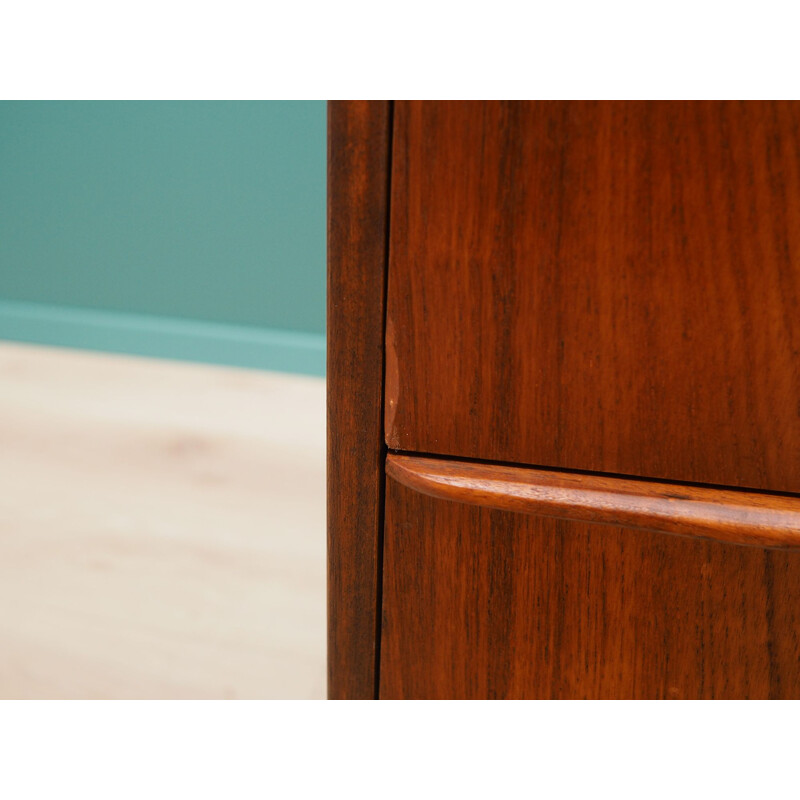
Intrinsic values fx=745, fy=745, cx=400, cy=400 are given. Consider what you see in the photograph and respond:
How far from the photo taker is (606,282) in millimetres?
170

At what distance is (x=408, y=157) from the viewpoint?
172 mm

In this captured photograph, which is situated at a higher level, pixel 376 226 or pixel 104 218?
pixel 104 218

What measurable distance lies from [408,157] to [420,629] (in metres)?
0.13

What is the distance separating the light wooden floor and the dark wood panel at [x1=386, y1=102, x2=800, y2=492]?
351 mm

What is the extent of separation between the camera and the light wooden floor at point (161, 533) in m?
0.49

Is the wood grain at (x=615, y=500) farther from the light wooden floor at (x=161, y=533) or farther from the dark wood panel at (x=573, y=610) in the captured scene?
the light wooden floor at (x=161, y=533)

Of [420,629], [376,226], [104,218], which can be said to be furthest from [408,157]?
[104,218]

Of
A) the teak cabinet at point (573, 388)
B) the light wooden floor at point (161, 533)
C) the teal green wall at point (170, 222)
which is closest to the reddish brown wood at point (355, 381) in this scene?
the teak cabinet at point (573, 388)

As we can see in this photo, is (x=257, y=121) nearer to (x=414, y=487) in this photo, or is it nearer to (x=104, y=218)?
(x=104, y=218)

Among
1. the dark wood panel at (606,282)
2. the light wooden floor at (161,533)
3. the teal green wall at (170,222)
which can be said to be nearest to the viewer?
the dark wood panel at (606,282)

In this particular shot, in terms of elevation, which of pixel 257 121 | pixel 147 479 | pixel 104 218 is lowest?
pixel 147 479

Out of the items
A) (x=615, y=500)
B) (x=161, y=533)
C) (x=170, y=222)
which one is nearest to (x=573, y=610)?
(x=615, y=500)

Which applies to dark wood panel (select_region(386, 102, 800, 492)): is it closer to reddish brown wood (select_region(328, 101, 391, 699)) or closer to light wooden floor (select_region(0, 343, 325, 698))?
reddish brown wood (select_region(328, 101, 391, 699))

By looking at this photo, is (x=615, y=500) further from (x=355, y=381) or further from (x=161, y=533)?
(x=161, y=533)
